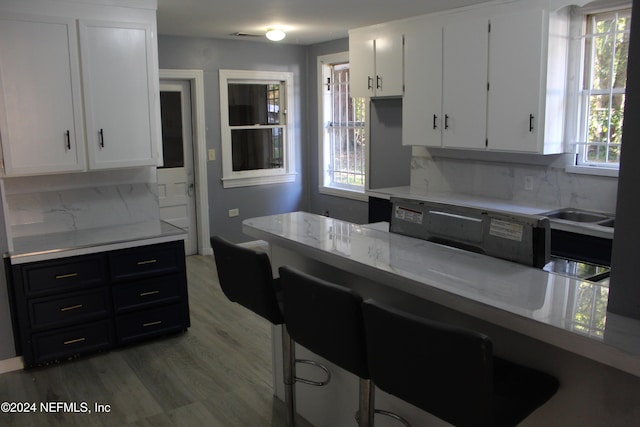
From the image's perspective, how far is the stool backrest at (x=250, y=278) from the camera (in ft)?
7.32

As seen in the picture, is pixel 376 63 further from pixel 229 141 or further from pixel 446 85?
pixel 229 141

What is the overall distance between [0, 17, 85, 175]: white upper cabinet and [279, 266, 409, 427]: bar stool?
241 cm

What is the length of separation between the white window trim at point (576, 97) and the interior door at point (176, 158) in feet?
12.8

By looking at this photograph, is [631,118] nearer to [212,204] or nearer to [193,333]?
[193,333]

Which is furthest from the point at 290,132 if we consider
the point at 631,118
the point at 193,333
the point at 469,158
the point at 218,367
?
the point at 631,118

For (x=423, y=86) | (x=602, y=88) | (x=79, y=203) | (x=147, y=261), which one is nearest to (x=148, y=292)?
(x=147, y=261)

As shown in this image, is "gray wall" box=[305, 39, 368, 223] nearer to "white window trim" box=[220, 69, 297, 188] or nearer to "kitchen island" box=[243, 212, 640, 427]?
"white window trim" box=[220, 69, 297, 188]

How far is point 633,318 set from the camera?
1466mm

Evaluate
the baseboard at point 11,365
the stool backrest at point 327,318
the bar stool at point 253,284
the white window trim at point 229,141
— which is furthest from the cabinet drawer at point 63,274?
the white window trim at point 229,141

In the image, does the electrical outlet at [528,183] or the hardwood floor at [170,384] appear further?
the electrical outlet at [528,183]

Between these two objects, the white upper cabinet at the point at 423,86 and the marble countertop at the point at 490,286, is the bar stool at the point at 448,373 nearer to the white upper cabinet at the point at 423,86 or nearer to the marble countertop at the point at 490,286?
the marble countertop at the point at 490,286

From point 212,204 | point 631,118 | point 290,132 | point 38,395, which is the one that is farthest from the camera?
point 290,132

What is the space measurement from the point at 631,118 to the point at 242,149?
5.37 m

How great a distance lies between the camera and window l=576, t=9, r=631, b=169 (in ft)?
12.5
